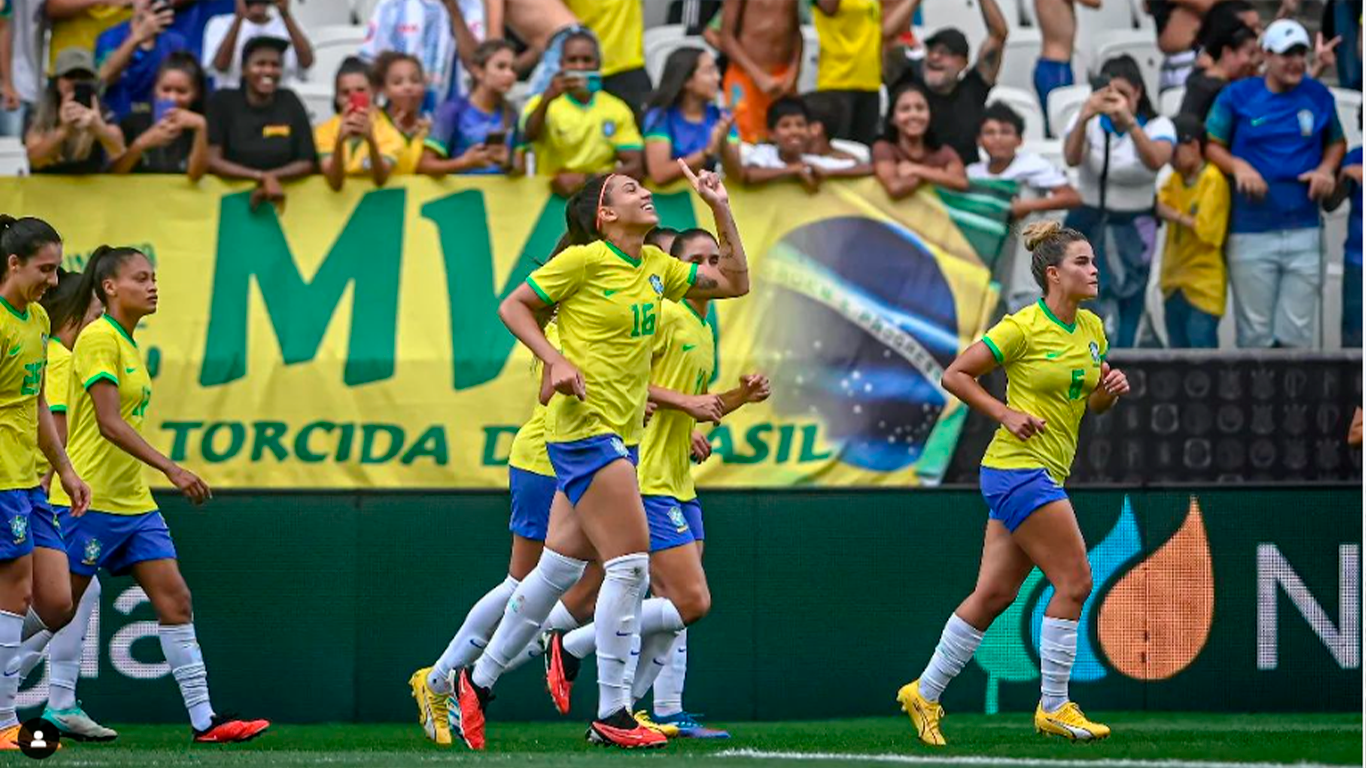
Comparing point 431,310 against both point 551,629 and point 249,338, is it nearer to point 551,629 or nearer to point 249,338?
point 249,338

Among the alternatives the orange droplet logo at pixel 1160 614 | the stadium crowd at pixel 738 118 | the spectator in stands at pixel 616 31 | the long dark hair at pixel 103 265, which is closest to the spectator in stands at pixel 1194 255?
the stadium crowd at pixel 738 118

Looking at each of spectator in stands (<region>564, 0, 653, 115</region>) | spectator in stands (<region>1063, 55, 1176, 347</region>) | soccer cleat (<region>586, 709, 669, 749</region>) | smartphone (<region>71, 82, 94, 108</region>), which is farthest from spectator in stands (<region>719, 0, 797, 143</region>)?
soccer cleat (<region>586, 709, 669, 749</region>)

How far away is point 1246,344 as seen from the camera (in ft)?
42.0

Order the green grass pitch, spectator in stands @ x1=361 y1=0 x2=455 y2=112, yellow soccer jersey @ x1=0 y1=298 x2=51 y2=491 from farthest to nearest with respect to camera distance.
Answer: spectator in stands @ x1=361 y1=0 x2=455 y2=112 → yellow soccer jersey @ x1=0 y1=298 x2=51 y2=491 → the green grass pitch

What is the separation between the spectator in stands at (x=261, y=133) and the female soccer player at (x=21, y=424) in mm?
3998

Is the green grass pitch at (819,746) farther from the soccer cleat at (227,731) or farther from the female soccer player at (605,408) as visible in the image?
the female soccer player at (605,408)

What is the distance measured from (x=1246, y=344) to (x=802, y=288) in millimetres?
2711

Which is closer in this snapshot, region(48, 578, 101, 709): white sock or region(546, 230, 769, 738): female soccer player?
region(546, 230, 769, 738): female soccer player

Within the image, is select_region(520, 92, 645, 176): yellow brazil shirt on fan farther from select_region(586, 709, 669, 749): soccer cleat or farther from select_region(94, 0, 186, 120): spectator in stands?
select_region(586, 709, 669, 749): soccer cleat

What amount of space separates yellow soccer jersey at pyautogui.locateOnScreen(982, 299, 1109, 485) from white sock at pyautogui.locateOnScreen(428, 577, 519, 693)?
2028 millimetres

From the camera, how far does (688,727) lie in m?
9.52

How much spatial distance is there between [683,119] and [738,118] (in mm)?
814

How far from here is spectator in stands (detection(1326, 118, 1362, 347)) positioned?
502 inches

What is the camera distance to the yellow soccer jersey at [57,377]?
9.35 m
